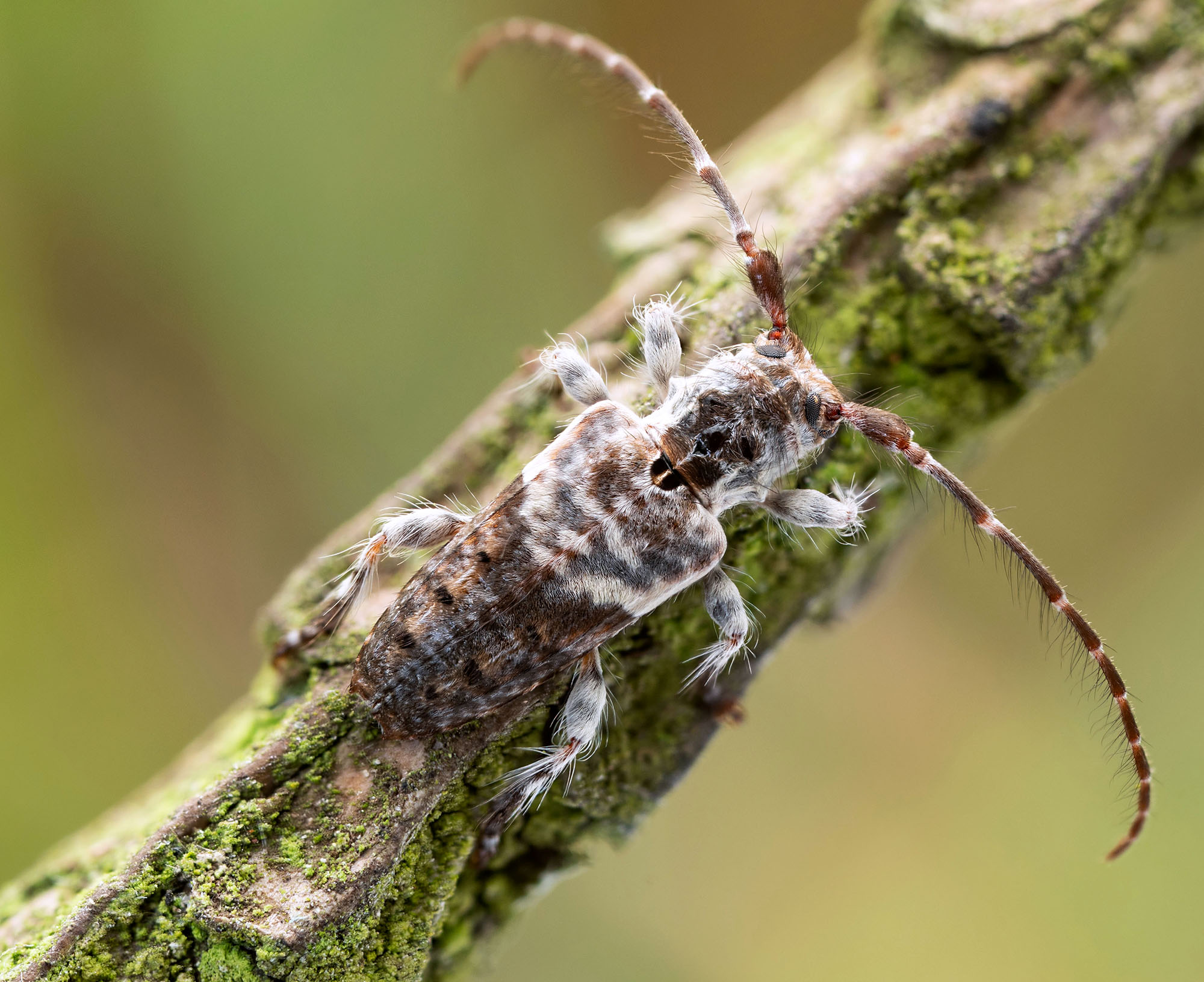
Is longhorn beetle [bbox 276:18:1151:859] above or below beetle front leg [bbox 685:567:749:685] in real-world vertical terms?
above

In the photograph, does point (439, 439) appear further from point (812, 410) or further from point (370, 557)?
point (812, 410)

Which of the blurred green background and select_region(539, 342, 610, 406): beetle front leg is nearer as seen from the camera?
select_region(539, 342, 610, 406): beetle front leg

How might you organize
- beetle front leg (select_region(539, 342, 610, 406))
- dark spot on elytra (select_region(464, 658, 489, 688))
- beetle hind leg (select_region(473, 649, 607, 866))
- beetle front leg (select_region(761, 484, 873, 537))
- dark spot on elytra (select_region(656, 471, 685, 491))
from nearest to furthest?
dark spot on elytra (select_region(464, 658, 489, 688))
beetle hind leg (select_region(473, 649, 607, 866))
dark spot on elytra (select_region(656, 471, 685, 491))
beetle front leg (select_region(761, 484, 873, 537))
beetle front leg (select_region(539, 342, 610, 406))

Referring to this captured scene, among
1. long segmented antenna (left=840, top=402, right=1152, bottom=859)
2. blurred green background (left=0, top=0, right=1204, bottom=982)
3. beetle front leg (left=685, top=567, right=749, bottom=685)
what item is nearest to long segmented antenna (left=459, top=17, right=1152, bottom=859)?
long segmented antenna (left=840, top=402, right=1152, bottom=859)

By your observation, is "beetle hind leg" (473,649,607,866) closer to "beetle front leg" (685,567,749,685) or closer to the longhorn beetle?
→ the longhorn beetle

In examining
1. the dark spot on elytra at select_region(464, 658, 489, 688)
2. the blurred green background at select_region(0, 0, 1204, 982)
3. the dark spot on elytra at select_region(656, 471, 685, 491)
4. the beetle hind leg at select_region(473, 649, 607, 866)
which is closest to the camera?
the dark spot on elytra at select_region(464, 658, 489, 688)

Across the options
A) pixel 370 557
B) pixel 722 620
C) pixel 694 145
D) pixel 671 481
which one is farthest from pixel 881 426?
pixel 370 557

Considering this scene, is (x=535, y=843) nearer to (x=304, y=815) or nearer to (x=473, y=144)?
(x=304, y=815)
